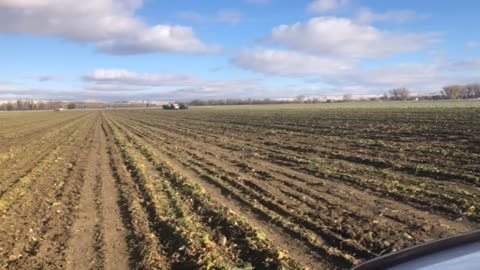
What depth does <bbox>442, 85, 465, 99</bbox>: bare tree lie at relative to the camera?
136375 mm

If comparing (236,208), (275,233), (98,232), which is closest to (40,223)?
(98,232)

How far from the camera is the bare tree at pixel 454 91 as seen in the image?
13638 cm

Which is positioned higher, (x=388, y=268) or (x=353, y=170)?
(x=388, y=268)

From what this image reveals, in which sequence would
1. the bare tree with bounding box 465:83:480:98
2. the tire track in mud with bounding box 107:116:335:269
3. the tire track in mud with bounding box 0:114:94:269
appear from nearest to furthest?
1. the tire track in mud with bounding box 107:116:335:269
2. the tire track in mud with bounding box 0:114:94:269
3. the bare tree with bounding box 465:83:480:98

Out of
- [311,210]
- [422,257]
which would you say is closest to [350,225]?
[311,210]

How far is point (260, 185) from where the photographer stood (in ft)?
37.2

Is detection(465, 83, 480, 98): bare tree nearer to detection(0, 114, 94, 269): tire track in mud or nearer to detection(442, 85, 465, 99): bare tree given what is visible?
detection(442, 85, 465, 99): bare tree

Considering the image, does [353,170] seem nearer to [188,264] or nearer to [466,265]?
[188,264]

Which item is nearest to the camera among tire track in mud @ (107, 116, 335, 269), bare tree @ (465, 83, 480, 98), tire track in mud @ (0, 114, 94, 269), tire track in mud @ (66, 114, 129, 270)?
tire track in mud @ (107, 116, 335, 269)

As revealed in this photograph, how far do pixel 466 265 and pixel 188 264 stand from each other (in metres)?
4.54

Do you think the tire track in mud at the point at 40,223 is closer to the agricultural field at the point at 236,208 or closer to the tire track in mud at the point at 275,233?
the agricultural field at the point at 236,208

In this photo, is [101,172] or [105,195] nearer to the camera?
[105,195]

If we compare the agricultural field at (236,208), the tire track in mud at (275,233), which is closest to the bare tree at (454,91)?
the agricultural field at (236,208)

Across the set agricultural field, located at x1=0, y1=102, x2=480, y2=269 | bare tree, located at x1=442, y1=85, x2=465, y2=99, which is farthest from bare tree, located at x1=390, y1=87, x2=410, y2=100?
agricultural field, located at x1=0, y1=102, x2=480, y2=269
